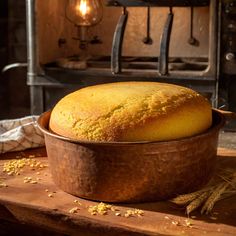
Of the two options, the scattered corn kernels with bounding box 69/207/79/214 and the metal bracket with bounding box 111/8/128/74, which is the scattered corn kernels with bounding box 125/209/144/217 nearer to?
the scattered corn kernels with bounding box 69/207/79/214

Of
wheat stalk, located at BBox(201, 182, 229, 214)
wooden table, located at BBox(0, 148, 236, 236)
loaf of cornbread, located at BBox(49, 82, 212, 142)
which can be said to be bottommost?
wooden table, located at BBox(0, 148, 236, 236)

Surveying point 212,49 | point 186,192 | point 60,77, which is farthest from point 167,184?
point 60,77

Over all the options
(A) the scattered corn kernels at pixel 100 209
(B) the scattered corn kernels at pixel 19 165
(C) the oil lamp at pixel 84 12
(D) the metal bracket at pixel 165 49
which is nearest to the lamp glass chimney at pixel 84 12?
(C) the oil lamp at pixel 84 12

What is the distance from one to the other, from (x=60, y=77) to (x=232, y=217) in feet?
3.27

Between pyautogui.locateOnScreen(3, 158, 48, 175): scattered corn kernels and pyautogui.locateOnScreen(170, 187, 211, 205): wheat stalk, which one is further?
pyautogui.locateOnScreen(3, 158, 48, 175): scattered corn kernels

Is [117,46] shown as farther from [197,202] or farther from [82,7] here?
[197,202]

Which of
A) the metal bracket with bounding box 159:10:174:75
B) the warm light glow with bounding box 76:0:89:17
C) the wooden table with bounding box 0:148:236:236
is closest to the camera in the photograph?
the wooden table with bounding box 0:148:236:236

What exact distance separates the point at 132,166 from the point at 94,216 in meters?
0.10

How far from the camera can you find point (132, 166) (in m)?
0.82

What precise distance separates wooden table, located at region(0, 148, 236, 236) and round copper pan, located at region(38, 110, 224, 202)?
0.07 ft

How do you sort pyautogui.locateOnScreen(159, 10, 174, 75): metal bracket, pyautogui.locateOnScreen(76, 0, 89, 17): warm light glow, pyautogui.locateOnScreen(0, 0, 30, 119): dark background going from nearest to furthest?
pyautogui.locateOnScreen(159, 10, 174, 75): metal bracket < pyautogui.locateOnScreen(76, 0, 89, 17): warm light glow < pyautogui.locateOnScreen(0, 0, 30, 119): dark background

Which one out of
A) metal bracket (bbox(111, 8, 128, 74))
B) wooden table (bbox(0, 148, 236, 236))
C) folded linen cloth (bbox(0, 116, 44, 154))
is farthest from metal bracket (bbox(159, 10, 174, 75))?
wooden table (bbox(0, 148, 236, 236))

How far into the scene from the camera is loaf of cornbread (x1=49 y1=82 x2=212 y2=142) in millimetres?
826

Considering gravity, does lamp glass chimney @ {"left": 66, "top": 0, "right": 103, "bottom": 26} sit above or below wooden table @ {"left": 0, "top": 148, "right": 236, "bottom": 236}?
above
